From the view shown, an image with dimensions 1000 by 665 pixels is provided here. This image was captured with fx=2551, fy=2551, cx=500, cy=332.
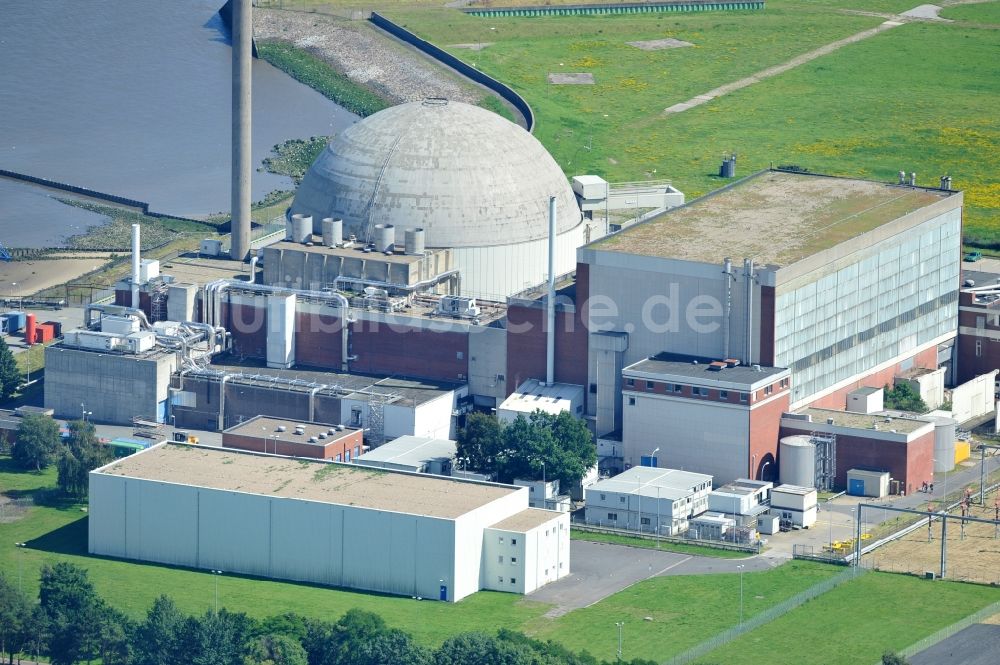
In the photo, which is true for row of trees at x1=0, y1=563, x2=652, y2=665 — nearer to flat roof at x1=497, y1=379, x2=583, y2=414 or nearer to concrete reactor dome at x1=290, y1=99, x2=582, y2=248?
flat roof at x1=497, y1=379, x2=583, y2=414

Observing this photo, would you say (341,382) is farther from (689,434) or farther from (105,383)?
(689,434)

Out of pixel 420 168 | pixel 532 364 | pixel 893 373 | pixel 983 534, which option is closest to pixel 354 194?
pixel 420 168

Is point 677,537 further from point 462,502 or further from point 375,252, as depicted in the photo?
point 375,252

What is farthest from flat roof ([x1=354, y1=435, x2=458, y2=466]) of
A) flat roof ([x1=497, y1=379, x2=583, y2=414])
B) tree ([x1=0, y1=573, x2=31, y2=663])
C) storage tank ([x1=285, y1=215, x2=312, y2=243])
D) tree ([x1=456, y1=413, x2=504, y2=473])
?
tree ([x1=0, y1=573, x2=31, y2=663])

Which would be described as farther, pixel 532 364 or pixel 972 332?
pixel 972 332

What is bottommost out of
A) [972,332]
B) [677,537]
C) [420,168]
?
[677,537]
